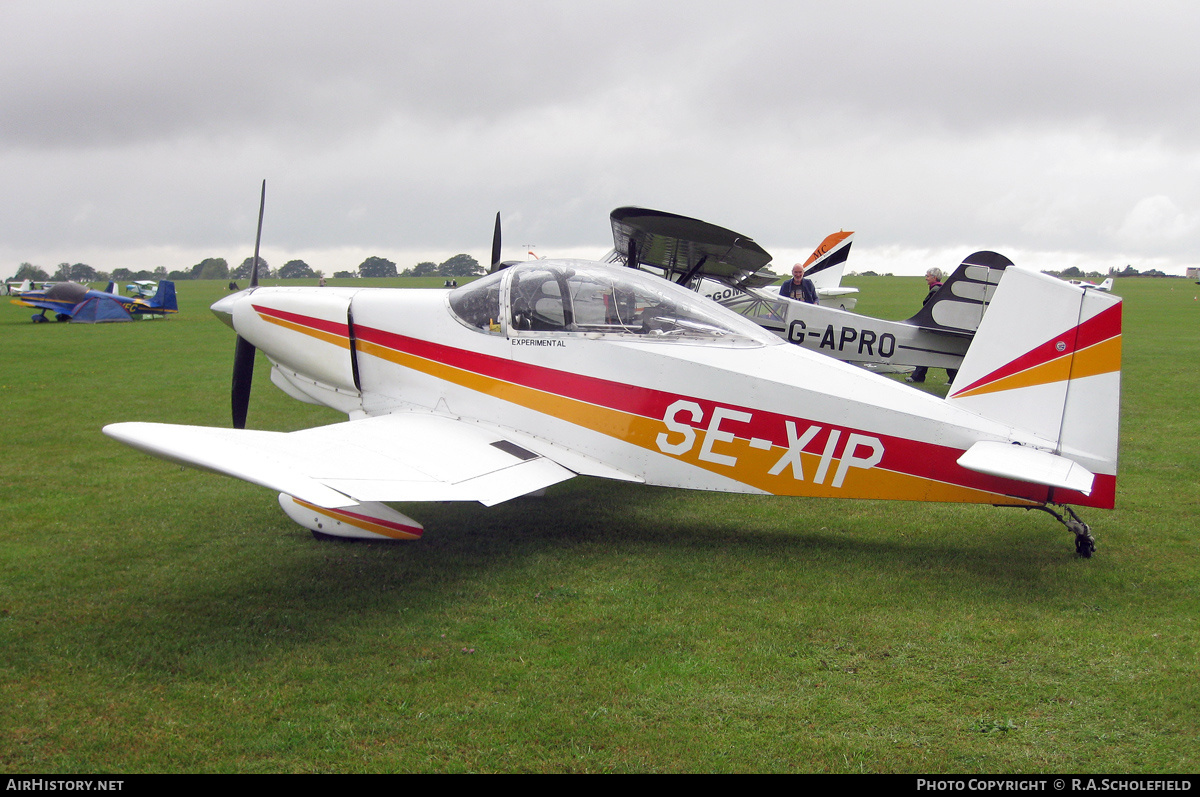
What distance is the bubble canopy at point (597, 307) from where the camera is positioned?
547 cm

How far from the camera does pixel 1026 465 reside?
176 inches

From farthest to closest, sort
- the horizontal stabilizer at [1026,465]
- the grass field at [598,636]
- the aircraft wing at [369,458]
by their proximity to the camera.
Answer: the horizontal stabilizer at [1026,465], the aircraft wing at [369,458], the grass field at [598,636]

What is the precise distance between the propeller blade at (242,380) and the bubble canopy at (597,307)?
253 cm

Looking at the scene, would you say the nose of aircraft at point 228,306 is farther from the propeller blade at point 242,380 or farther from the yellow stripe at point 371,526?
the yellow stripe at point 371,526

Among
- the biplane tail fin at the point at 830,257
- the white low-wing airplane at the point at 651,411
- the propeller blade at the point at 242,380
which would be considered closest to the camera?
the white low-wing airplane at the point at 651,411

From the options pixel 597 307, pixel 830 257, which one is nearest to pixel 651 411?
pixel 597 307

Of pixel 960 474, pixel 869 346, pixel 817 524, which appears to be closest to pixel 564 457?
pixel 817 524

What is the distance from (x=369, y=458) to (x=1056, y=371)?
402cm

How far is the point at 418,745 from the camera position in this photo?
123 inches

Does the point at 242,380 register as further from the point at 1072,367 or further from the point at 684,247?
the point at 1072,367

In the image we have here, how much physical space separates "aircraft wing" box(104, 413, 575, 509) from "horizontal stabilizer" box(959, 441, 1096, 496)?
2.46 meters

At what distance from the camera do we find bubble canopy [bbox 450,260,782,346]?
18.0 ft

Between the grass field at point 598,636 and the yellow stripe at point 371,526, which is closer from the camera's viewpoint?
the grass field at point 598,636

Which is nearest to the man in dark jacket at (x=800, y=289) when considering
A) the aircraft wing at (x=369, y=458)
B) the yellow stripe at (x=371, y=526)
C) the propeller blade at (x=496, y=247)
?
the propeller blade at (x=496, y=247)
